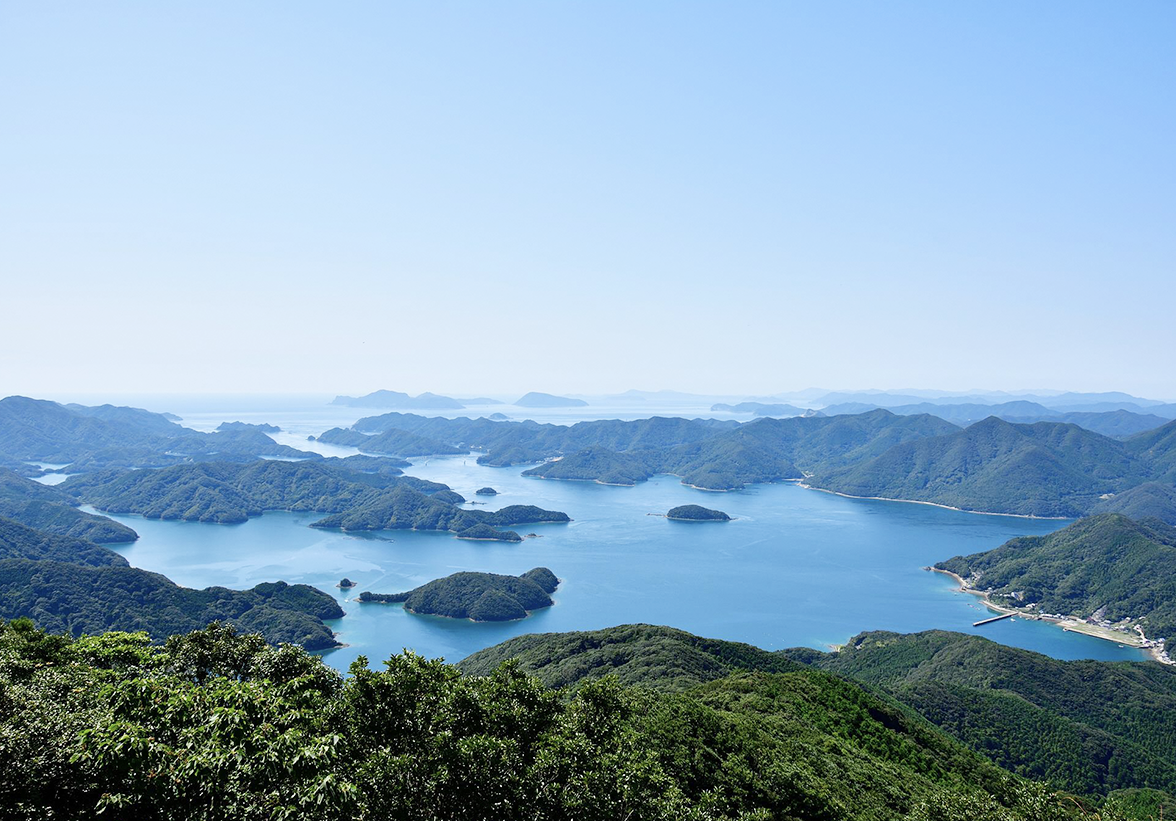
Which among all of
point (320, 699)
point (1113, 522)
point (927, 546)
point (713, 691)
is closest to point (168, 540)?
point (713, 691)

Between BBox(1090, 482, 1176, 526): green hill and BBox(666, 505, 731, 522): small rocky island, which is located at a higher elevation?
BBox(1090, 482, 1176, 526): green hill

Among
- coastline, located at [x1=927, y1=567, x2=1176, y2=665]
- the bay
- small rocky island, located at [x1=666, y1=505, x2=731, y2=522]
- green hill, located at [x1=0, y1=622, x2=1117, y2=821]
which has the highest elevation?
green hill, located at [x1=0, y1=622, x2=1117, y2=821]

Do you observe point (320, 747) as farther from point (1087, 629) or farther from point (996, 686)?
point (1087, 629)

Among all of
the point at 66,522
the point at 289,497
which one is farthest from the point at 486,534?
the point at 66,522

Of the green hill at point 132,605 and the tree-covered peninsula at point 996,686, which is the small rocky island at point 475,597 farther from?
the tree-covered peninsula at point 996,686

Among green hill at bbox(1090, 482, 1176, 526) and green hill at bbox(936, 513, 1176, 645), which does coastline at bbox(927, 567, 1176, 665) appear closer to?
green hill at bbox(936, 513, 1176, 645)

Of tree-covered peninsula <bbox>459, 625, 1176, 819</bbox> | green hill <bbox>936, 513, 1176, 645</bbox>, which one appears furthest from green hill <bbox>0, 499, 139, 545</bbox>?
green hill <bbox>936, 513, 1176, 645</bbox>

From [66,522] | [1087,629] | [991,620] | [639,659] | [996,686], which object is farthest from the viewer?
[66,522]
